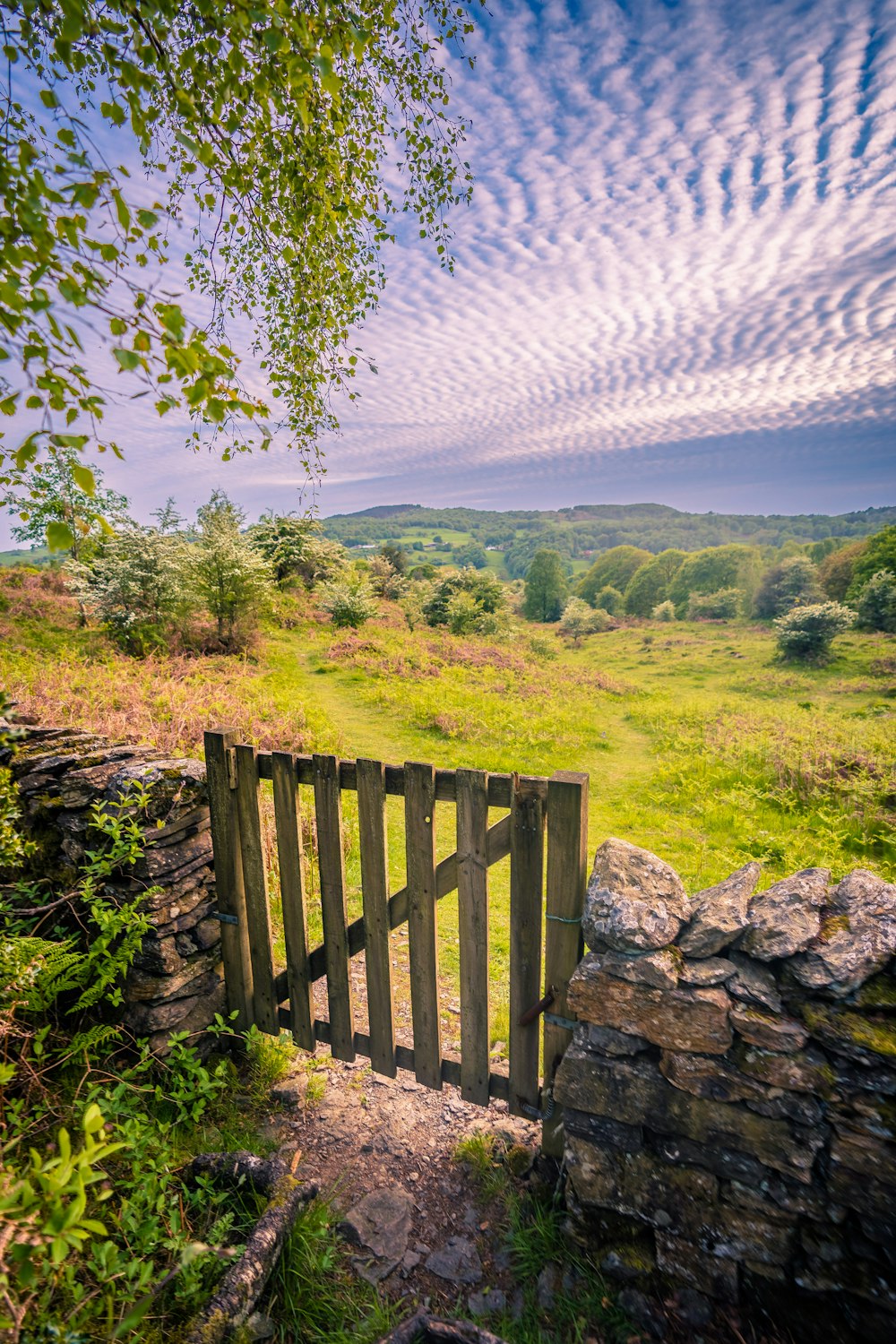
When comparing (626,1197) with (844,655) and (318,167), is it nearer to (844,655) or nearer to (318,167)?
(318,167)

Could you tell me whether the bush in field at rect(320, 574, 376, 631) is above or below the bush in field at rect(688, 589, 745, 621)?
above

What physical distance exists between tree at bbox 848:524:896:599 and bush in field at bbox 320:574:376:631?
92.3 ft

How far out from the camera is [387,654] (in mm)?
17281

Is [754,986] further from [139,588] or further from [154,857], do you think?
[139,588]

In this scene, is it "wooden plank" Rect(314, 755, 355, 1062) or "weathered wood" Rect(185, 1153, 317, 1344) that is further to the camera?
"wooden plank" Rect(314, 755, 355, 1062)

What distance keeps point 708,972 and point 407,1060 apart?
2022mm

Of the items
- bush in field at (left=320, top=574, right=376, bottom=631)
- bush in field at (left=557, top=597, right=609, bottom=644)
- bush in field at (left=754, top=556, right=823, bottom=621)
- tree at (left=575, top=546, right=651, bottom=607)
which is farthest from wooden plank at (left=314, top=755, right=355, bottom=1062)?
tree at (left=575, top=546, right=651, bottom=607)

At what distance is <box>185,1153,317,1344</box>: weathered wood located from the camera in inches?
81.1

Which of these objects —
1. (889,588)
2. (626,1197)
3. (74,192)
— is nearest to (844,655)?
(889,588)

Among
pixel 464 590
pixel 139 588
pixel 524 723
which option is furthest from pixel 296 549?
pixel 524 723

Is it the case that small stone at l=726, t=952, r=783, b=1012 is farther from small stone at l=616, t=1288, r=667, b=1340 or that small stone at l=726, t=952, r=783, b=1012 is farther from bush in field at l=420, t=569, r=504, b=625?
bush in field at l=420, t=569, r=504, b=625

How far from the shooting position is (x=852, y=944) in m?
2.25

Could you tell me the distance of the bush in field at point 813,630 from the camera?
23.5 m

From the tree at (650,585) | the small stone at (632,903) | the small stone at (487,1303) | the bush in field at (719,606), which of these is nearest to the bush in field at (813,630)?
the bush in field at (719,606)
